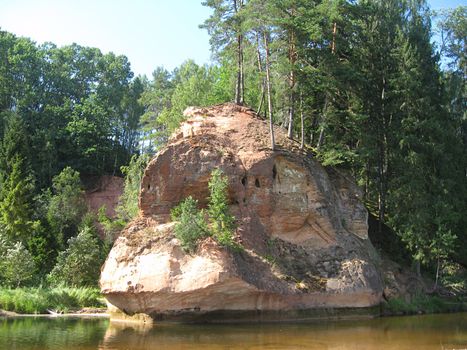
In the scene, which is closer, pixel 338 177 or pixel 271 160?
pixel 271 160

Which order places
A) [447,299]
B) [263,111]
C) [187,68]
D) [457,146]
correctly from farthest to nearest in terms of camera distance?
1. [187,68]
2. [263,111]
3. [457,146]
4. [447,299]

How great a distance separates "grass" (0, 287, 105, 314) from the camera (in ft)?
91.1

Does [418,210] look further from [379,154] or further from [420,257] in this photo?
[379,154]

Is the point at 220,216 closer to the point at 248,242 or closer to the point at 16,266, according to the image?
the point at 248,242

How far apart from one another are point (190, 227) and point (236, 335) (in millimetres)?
6259

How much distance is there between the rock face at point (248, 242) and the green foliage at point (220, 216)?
0.63m

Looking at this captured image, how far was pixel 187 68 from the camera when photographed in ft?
184

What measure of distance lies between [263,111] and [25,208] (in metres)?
20.2

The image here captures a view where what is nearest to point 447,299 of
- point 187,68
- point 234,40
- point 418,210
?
point 418,210

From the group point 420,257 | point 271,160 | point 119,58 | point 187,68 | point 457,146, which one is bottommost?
point 420,257

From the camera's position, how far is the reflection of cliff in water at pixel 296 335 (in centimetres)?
1683

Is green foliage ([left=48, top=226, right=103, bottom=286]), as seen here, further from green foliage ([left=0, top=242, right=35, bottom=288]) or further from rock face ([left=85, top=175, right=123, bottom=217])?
rock face ([left=85, top=175, right=123, bottom=217])

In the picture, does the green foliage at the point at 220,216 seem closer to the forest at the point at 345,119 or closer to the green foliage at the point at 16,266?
the forest at the point at 345,119

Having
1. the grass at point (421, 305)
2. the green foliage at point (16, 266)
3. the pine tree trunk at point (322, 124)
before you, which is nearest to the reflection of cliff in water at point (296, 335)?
the grass at point (421, 305)
